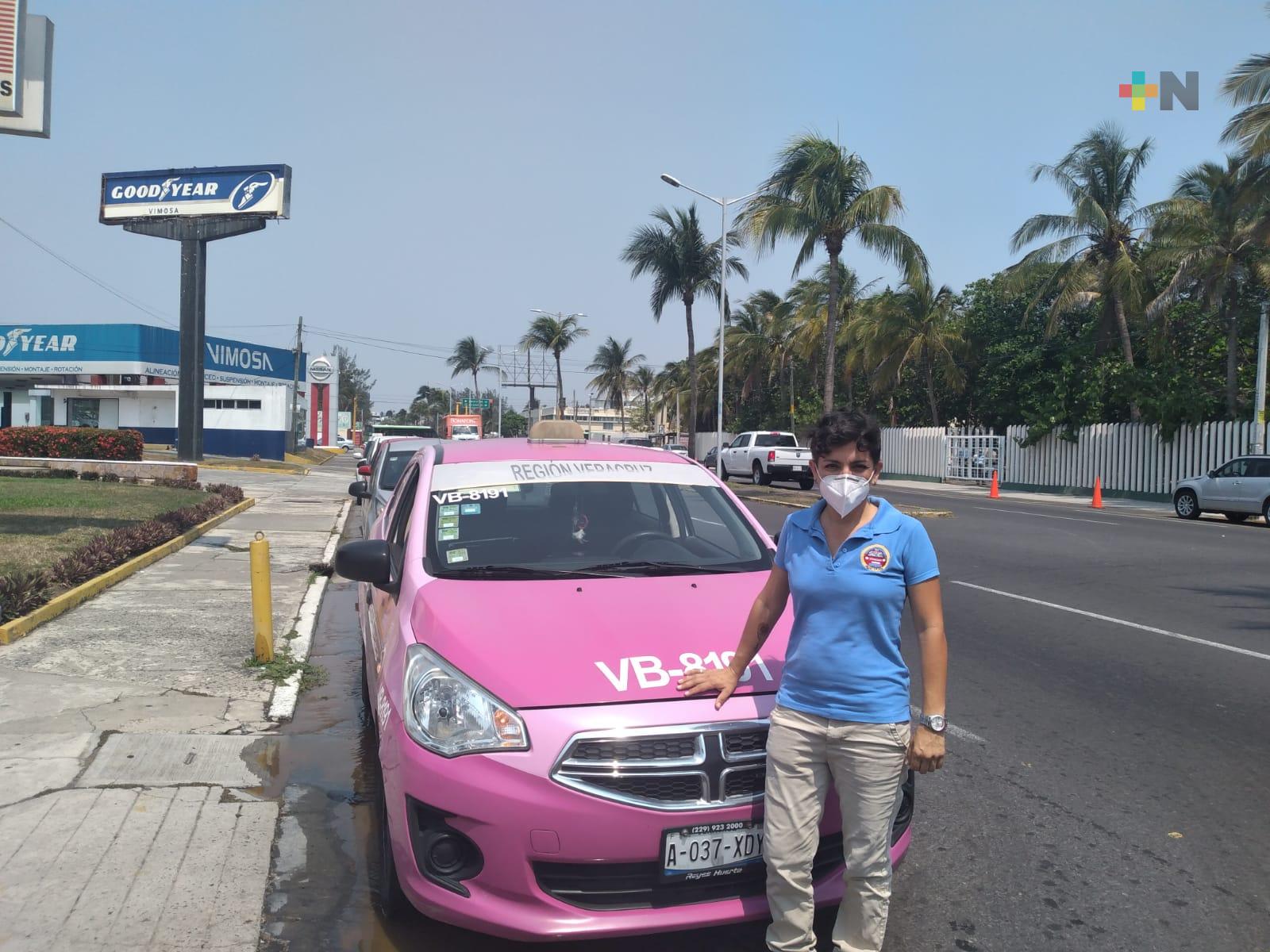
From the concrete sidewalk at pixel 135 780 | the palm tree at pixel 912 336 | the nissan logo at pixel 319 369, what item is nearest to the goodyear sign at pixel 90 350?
the nissan logo at pixel 319 369

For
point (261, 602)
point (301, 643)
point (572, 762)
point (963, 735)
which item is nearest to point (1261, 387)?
point (963, 735)

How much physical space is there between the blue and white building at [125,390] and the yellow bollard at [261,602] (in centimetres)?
4479

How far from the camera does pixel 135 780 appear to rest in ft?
16.8

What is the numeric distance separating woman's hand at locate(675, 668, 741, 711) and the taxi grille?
10 centimetres

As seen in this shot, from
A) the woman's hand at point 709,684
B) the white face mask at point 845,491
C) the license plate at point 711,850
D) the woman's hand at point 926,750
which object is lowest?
the license plate at point 711,850

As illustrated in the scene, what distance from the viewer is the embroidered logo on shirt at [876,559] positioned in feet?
10.5

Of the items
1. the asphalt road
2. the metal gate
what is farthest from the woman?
the metal gate

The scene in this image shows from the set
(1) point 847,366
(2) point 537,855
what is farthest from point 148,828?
(1) point 847,366

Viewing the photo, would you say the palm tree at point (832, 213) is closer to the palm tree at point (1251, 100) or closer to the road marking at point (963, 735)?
the palm tree at point (1251, 100)

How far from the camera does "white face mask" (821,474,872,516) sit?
10.6ft

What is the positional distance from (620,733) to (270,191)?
110ft

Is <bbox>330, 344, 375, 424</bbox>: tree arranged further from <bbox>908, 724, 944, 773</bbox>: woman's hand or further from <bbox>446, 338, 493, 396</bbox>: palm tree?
<bbox>908, 724, 944, 773</bbox>: woman's hand

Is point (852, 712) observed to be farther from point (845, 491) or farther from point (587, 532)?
point (587, 532)

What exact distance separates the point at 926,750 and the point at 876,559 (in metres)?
0.59
